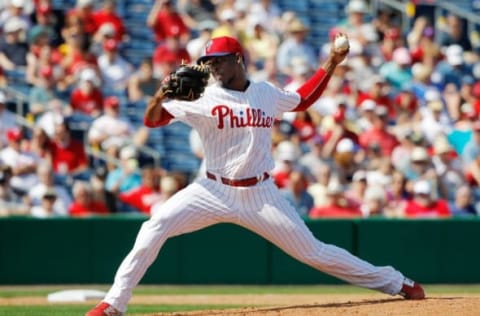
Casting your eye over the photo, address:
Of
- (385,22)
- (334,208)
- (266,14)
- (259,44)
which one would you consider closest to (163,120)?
(334,208)

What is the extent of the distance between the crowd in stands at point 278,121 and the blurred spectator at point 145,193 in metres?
0.02

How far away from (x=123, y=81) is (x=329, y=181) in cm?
319

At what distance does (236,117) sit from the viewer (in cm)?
805

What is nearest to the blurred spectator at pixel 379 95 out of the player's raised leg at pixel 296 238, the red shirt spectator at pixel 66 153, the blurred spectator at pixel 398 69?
the blurred spectator at pixel 398 69

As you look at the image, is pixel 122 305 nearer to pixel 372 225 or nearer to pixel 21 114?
pixel 372 225

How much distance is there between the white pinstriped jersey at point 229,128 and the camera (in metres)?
8.06

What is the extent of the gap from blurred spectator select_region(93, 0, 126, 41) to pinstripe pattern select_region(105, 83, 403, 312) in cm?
765

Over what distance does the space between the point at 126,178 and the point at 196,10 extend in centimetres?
371

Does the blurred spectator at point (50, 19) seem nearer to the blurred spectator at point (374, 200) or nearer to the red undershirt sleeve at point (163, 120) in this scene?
the blurred spectator at point (374, 200)

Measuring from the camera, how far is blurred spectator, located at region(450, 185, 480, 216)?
14.2 meters

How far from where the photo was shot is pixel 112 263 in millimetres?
12977

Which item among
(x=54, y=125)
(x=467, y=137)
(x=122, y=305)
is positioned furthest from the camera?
(x=467, y=137)

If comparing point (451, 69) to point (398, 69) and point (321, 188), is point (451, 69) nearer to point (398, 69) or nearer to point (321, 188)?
point (398, 69)

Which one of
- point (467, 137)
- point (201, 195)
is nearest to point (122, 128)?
point (467, 137)
